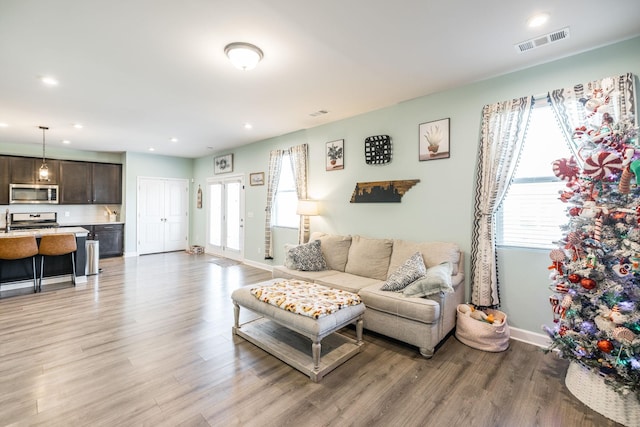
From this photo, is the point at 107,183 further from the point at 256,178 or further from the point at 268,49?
the point at 268,49

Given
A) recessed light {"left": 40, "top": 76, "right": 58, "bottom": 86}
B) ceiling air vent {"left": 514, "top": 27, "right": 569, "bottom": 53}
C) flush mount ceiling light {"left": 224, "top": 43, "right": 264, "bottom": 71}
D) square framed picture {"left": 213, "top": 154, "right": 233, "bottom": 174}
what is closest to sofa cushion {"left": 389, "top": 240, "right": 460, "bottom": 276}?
ceiling air vent {"left": 514, "top": 27, "right": 569, "bottom": 53}

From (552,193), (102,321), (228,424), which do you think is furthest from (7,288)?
(552,193)

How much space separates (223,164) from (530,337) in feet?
22.6

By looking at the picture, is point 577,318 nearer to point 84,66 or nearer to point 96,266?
point 84,66

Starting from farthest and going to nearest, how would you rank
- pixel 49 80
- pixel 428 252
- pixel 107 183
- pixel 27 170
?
1. pixel 107 183
2. pixel 27 170
3. pixel 428 252
4. pixel 49 80

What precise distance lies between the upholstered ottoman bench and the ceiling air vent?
2720 mm

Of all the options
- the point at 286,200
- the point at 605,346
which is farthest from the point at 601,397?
the point at 286,200

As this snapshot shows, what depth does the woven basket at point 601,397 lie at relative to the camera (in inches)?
72.9

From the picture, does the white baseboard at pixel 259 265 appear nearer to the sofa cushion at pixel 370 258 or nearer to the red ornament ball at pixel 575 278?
the sofa cushion at pixel 370 258

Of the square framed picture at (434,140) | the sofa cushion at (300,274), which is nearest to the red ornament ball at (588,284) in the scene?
the square framed picture at (434,140)

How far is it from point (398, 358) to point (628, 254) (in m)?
1.85

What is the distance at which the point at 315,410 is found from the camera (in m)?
1.98

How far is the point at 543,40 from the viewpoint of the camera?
8.03 ft

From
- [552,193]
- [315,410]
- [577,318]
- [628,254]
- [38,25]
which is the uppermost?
[38,25]
